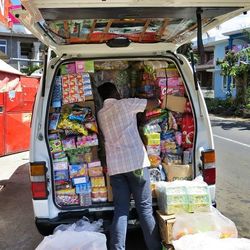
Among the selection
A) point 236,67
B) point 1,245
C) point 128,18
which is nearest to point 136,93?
point 128,18

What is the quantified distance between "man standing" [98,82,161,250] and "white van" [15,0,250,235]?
311mm

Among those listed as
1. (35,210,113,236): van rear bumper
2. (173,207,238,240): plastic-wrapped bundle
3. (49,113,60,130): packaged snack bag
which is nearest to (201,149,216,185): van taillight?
(173,207,238,240): plastic-wrapped bundle

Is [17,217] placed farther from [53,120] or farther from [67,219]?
[53,120]

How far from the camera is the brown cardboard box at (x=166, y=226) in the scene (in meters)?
4.01

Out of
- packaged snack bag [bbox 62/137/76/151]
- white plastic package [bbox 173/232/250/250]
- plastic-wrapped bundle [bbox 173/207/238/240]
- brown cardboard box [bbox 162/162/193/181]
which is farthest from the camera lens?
brown cardboard box [bbox 162/162/193/181]

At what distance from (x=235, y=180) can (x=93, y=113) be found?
4205 mm

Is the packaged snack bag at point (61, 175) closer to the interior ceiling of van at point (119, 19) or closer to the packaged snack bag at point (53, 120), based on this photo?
the packaged snack bag at point (53, 120)

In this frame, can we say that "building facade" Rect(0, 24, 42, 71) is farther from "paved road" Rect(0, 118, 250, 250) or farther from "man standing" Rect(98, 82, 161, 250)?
"man standing" Rect(98, 82, 161, 250)

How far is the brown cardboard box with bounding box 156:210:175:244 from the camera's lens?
158 inches

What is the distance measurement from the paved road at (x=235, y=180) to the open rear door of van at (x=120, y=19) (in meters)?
2.55

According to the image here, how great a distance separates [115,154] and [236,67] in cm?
2343

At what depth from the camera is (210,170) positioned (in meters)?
4.49

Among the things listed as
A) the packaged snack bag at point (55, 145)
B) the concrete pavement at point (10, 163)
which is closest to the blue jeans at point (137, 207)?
the packaged snack bag at point (55, 145)

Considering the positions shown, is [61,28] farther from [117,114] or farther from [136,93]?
[136,93]
